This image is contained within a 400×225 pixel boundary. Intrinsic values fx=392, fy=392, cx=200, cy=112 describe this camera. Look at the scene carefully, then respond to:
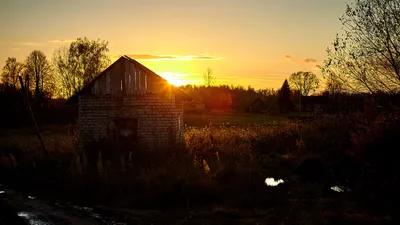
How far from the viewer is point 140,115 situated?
17.0 metres

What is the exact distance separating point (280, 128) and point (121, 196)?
44.2 feet

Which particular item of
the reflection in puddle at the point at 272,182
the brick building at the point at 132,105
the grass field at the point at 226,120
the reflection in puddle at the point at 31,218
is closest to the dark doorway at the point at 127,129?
the brick building at the point at 132,105

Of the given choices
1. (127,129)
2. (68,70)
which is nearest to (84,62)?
(68,70)

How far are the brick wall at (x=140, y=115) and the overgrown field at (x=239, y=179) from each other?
36.3 inches

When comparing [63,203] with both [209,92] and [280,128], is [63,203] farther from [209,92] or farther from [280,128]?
[209,92]

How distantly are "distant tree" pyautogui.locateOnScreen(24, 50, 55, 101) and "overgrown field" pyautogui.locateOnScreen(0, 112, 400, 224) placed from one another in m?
42.2

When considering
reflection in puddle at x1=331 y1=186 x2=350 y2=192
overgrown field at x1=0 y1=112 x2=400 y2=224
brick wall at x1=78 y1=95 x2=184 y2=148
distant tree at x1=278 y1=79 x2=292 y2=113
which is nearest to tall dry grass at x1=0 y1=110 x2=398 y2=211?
overgrown field at x1=0 y1=112 x2=400 y2=224

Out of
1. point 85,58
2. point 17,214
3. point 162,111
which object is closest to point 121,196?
point 17,214

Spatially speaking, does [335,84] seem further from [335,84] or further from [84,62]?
[84,62]

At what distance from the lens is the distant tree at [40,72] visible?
56719mm

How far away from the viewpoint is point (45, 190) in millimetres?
12078

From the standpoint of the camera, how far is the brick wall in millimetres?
16922

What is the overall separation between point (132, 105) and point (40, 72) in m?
45.5

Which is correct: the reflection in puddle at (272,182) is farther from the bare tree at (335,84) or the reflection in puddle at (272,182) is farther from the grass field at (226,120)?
the grass field at (226,120)
